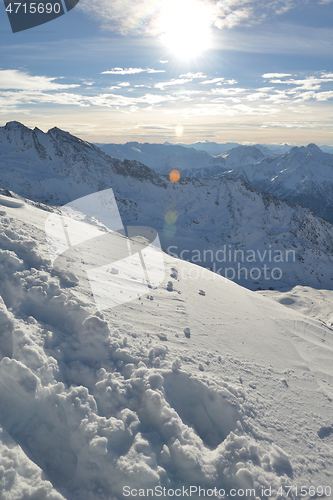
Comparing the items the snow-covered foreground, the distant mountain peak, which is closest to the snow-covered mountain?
the distant mountain peak

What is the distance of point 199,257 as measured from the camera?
70750 millimetres

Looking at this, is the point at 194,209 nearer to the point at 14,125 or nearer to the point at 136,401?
the point at 14,125

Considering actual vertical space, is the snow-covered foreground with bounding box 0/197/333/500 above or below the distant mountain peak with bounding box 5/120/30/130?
below

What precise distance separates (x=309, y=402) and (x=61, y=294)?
24.8ft

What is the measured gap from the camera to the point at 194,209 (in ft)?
314

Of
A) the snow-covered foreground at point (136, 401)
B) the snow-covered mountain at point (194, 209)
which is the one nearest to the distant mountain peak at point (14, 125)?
the snow-covered mountain at point (194, 209)

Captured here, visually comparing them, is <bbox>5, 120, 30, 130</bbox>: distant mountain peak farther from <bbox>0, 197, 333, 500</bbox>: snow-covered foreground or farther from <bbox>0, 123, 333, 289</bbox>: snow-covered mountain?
<bbox>0, 197, 333, 500</bbox>: snow-covered foreground

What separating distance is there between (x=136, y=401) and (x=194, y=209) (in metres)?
92.3

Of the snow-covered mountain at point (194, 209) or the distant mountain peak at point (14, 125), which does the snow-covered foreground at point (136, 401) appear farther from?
the distant mountain peak at point (14, 125)

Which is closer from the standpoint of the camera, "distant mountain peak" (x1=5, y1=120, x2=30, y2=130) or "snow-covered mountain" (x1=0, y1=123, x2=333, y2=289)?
"snow-covered mountain" (x1=0, y1=123, x2=333, y2=289)

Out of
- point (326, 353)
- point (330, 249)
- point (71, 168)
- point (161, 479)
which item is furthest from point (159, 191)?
point (161, 479)

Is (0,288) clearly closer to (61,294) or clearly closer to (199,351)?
(61,294)

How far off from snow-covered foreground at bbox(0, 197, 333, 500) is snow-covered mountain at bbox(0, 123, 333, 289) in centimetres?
5679

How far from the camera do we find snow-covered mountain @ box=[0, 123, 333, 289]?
230ft
